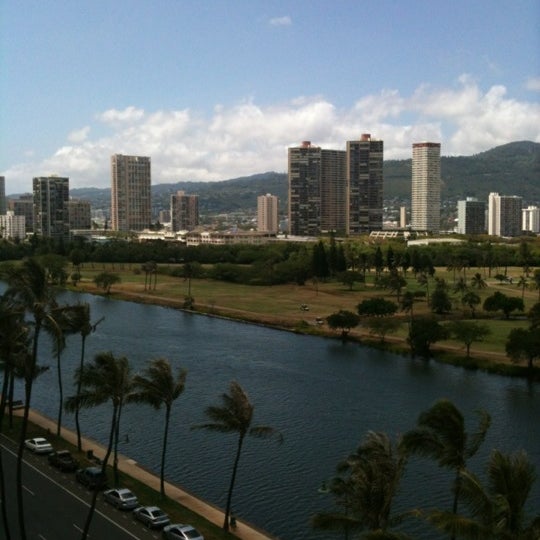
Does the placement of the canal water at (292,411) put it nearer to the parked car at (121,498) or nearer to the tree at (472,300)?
the parked car at (121,498)

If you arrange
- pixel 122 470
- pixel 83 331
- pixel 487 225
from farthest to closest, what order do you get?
pixel 487 225, pixel 83 331, pixel 122 470

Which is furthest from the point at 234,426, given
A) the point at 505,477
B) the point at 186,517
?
the point at 505,477

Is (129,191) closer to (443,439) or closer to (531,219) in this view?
(531,219)

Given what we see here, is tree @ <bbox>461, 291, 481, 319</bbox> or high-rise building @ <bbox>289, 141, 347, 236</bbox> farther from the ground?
high-rise building @ <bbox>289, 141, 347, 236</bbox>

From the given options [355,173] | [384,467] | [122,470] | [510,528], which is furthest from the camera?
[355,173]

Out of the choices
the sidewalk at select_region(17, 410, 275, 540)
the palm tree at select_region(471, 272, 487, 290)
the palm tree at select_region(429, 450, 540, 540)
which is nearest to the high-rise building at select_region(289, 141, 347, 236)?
the palm tree at select_region(471, 272, 487, 290)

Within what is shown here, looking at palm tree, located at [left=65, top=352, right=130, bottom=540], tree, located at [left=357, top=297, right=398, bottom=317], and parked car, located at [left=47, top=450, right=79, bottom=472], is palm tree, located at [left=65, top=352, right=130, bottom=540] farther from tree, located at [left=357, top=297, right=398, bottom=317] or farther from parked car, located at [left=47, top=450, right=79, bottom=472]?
tree, located at [left=357, top=297, right=398, bottom=317]

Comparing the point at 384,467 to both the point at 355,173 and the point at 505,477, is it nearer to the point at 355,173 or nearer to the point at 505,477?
the point at 505,477
